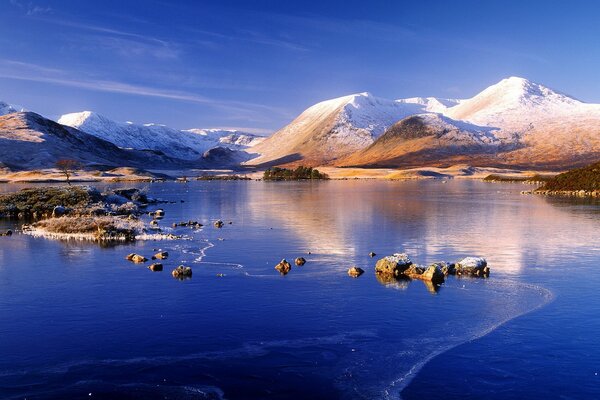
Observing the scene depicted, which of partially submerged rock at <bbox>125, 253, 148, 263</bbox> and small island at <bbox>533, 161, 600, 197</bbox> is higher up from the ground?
small island at <bbox>533, 161, 600, 197</bbox>

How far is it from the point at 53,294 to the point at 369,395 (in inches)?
563

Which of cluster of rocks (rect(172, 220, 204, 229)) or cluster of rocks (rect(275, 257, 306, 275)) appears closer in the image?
cluster of rocks (rect(275, 257, 306, 275))

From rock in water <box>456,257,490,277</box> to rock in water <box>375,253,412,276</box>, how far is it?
88.0 inches

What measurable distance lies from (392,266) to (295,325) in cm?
854

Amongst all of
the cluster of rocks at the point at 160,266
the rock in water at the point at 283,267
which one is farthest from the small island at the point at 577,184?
the cluster of rocks at the point at 160,266

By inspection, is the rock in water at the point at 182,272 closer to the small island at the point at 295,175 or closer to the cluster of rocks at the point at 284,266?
the cluster of rocks at the point at 284,266

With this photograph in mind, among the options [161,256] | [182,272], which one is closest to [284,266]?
[182,272]

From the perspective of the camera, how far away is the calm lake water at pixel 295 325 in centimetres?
1434

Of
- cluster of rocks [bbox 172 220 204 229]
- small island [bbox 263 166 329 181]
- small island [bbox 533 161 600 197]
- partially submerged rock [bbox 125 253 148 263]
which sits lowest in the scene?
partially submerged rock [bbox 125 253 148 263]

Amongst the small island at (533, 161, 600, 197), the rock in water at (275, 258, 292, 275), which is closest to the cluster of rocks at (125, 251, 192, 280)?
the rock in water at (275, 258, 292, 275)

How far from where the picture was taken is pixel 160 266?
27500 millimetres

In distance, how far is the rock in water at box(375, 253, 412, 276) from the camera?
25922 millimetres

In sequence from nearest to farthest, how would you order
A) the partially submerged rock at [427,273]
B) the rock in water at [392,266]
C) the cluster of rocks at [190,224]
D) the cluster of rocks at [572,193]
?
the partially submerged rock at [427,273], the rock in water at [392,266], the cluster of rocks at [190,224], the cluster of rocks at [572,193]

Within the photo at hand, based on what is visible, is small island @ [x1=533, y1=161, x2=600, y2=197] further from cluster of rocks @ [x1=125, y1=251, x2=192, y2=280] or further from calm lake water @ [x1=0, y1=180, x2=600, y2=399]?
cluster of rocks @ [x1=125, y1=251, x2=192, y2=280]
